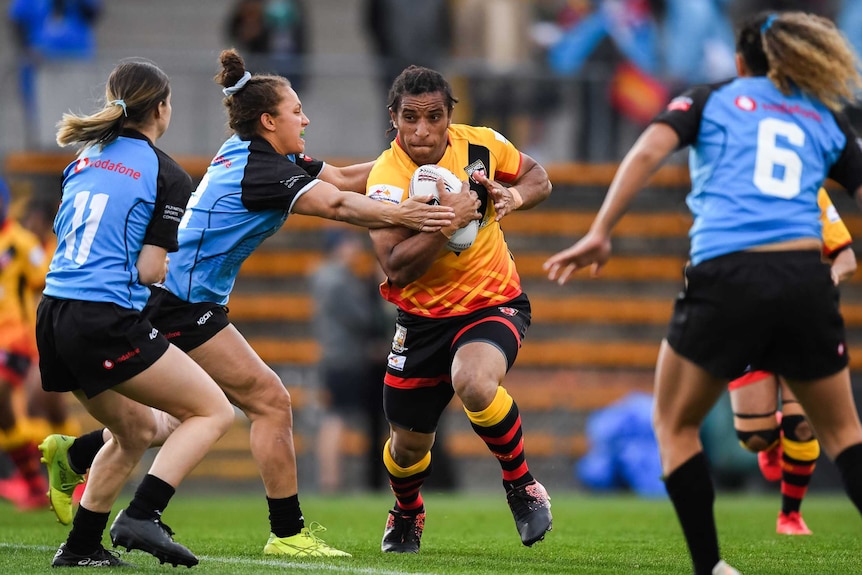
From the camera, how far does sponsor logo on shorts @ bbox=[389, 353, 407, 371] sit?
6.71m

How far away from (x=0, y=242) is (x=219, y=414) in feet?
18.7

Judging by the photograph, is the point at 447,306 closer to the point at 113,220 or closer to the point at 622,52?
A: the point at 113,220

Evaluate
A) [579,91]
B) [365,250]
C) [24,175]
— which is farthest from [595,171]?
[24,175]

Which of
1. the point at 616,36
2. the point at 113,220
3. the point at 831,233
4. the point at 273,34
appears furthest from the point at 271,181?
the point at 616,36

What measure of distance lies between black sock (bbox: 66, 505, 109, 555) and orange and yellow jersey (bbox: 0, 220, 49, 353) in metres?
5.15

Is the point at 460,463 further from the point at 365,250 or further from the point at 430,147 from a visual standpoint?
the point at 430,147

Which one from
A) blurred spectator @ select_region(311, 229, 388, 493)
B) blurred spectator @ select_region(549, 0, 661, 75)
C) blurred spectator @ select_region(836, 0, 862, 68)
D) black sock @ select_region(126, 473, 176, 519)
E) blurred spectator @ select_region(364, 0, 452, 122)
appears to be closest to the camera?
black sock @ select_region(126, 473, 176, 519)

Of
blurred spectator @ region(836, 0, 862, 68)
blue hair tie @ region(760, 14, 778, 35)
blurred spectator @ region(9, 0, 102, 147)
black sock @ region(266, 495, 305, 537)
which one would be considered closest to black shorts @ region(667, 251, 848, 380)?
blue hair tie @ region(760, 14, 778, 35)

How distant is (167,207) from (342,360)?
27.3 feet

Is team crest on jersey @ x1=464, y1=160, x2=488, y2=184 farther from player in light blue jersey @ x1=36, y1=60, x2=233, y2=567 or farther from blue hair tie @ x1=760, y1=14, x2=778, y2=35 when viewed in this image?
blue hair tie @ x1=760, y1=14, x2=778, y2=35

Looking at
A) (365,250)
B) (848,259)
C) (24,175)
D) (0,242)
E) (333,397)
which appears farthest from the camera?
(365,250)

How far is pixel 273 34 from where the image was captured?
15023mm

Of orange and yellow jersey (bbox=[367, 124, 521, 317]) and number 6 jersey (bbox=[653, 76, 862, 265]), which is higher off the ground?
number 6 jersey (bbox=[653, 76, 862, 265])

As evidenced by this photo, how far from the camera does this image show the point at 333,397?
13758mm
